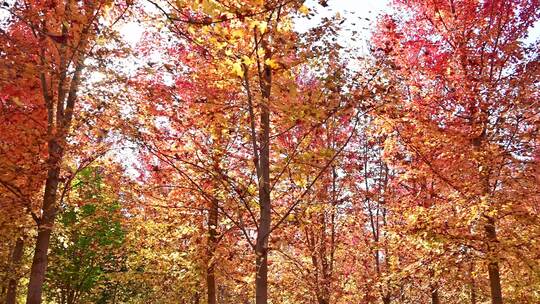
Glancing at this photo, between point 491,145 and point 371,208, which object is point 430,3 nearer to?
point 491,145

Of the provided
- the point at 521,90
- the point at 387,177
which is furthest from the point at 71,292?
the point at 521,90

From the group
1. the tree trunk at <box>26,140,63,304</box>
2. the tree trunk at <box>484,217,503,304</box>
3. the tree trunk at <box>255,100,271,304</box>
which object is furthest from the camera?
the tree trunk at <box>484,217,503,304</box>

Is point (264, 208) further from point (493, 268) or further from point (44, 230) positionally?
point (493, 268)

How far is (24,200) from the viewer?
7.43 metres

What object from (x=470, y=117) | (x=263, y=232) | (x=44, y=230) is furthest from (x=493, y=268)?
(x=44, y=230)

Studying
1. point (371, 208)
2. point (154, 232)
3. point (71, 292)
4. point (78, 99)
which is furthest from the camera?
point (71, 292)

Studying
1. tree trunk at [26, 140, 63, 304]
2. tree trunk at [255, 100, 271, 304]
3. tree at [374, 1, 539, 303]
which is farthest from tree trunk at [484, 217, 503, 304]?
tree trunk at [26, 140, 63, 304]

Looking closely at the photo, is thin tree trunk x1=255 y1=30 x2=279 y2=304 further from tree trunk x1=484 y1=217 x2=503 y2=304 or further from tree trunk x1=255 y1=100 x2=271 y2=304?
tree trunk x1=484 y1=217 x2=503 y2=304

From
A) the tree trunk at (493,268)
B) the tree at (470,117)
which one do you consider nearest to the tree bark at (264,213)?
the tree at (470,117)

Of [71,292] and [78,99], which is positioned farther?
[71,292]

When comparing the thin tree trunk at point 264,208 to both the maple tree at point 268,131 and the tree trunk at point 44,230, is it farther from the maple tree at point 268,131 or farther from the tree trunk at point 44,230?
the tree trunk at point 44,230

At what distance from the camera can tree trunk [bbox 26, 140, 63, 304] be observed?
752cm

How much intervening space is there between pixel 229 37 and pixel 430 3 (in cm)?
647

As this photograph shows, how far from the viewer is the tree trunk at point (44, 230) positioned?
752 cm
